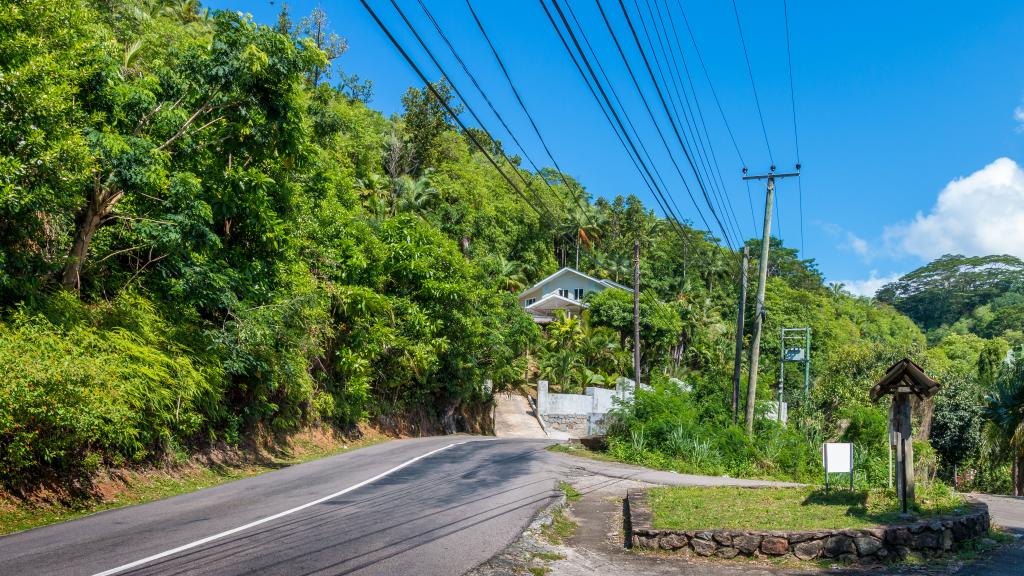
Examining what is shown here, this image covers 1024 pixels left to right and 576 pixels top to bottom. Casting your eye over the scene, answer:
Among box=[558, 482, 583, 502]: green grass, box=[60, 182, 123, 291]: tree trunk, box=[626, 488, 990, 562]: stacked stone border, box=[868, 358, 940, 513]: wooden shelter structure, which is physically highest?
box=[60, 182, 123, 291]: tree trunk

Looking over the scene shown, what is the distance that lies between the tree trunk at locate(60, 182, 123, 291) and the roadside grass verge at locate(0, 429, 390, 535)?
3598mm

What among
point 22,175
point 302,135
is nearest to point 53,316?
point 22,175

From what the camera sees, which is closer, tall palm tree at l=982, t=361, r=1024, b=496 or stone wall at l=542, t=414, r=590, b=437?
tall palm tree at l=982, t=361, r=1024, b=496

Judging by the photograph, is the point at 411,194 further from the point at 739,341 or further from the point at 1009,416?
the point at 1009,416

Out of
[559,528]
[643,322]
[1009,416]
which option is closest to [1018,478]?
[1009,416]

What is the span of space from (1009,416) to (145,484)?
27.3m

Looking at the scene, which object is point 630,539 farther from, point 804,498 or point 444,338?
point 444,338

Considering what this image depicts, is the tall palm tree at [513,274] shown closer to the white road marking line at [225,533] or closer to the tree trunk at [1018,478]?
the tree trunk at [1018,478]

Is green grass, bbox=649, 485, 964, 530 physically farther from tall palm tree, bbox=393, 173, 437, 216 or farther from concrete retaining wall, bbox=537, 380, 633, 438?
tall palm tree, bbox=393, 173, 437, 216

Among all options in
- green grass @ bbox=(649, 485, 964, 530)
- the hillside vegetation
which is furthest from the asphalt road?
green grass @ bbox=(649, 485, 964, 530)

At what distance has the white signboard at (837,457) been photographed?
1210 centimetres

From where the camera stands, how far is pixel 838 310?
9775 centimetres

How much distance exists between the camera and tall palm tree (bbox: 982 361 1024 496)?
24.4m

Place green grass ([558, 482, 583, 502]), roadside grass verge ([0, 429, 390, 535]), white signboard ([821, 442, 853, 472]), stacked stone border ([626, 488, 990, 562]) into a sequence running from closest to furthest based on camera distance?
stacked stone border ([626, 488, 990, 562]) < roadside grass verge ([0, 429, 390, 535]) < white signboard ([821, 442, 853, 472]) < green grass ([558, 482, 583, 502])
